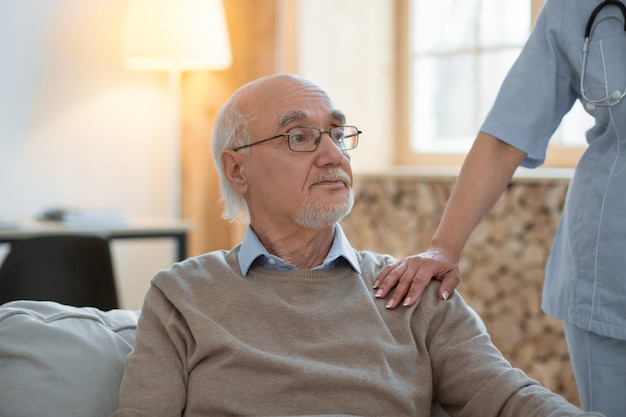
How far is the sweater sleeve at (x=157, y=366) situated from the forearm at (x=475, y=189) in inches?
21.3

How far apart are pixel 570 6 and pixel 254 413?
3.14 feet

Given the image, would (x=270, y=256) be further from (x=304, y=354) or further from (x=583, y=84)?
(x=583, y=84)

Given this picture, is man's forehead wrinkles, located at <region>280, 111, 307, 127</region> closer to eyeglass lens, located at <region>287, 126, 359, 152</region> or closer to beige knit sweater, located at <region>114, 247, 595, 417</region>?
eyeglass lens, located at <region>287, 126, 359, 152</region>

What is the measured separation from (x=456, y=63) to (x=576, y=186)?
7.36 ft

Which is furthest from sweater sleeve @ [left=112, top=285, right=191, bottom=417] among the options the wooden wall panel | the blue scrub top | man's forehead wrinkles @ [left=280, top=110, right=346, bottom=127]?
the wooden wall panel

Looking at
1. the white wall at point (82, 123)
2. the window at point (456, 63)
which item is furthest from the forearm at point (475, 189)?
the white wall at point (82, 123)

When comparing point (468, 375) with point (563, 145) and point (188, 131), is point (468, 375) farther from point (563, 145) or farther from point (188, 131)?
point (188, 131)

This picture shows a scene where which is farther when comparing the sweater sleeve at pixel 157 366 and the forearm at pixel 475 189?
the forearm at pixel 475 189

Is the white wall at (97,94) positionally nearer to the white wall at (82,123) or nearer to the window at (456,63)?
the white wall at (82,123)

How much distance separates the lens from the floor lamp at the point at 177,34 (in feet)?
13.0

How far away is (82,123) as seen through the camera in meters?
4.14

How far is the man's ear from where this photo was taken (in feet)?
6.27

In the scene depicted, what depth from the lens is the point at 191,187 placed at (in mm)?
4398

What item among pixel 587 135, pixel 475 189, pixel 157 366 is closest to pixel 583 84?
pixel 587 135
